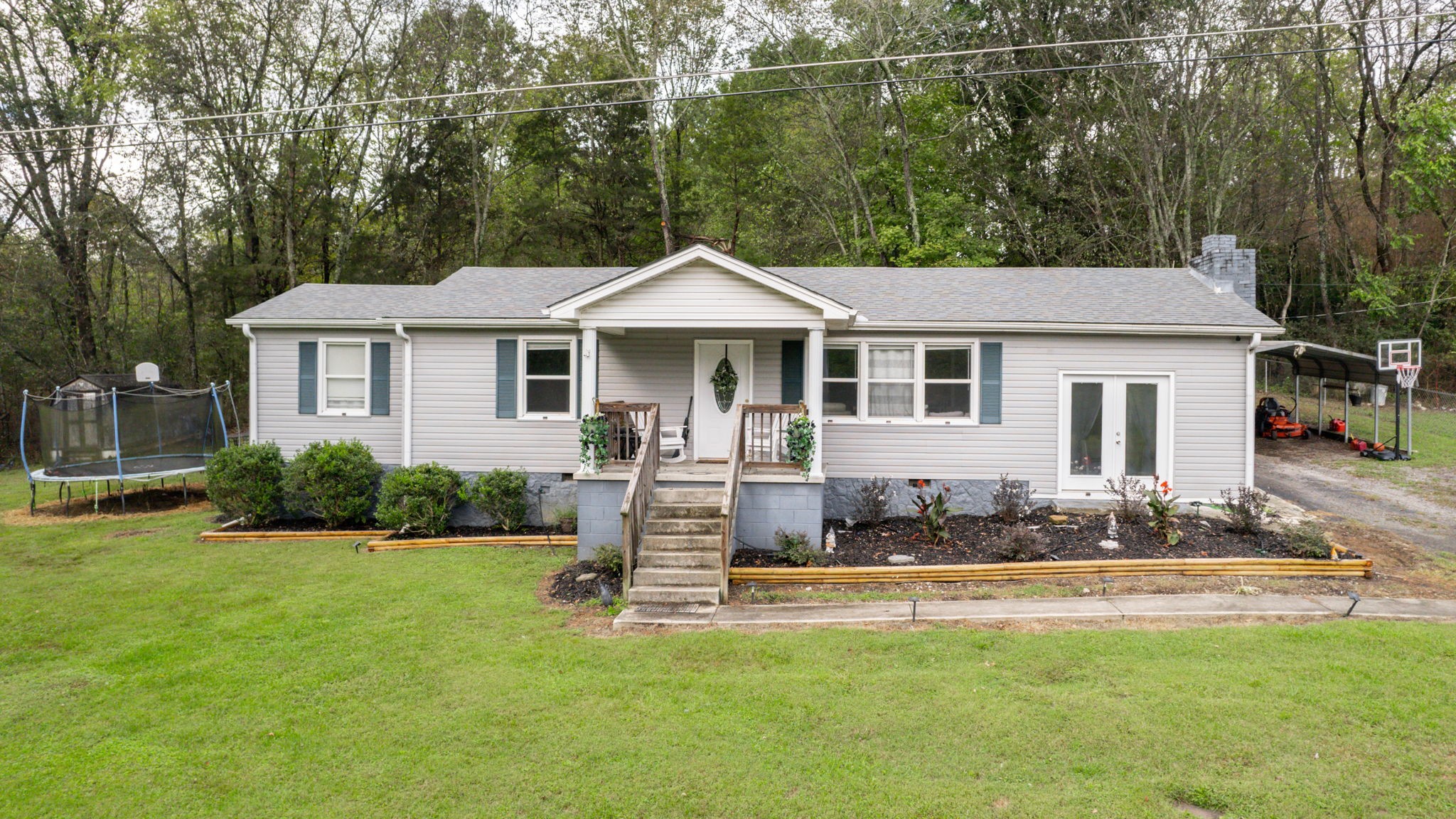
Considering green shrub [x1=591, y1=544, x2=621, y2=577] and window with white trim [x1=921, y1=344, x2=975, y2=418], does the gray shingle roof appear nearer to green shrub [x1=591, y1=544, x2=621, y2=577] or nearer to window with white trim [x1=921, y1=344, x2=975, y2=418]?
window with white trim [x1=921, y1=344, x2=975, y2=418]

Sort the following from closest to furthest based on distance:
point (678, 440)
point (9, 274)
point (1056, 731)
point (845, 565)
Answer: point (1056, 731) → point (845, 565) → point (678, 440) → point (9, 274)

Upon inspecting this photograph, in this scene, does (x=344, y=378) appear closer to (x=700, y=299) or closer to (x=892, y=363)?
(x=700, y=299)

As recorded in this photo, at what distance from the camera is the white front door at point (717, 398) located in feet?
37.0

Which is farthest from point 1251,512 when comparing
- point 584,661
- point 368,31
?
point 368,31

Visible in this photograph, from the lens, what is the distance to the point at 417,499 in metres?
10.7

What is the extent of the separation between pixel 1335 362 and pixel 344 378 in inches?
810

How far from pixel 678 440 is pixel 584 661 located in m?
4.98

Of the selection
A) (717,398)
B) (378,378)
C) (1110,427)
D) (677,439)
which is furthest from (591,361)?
(1110,427)

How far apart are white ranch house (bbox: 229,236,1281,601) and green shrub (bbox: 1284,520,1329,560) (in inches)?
88.8

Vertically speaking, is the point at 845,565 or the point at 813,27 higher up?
the point at 813,27

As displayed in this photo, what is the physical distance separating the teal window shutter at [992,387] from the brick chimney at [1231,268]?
4328 mm

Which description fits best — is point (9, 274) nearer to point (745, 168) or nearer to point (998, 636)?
point (745, 168)

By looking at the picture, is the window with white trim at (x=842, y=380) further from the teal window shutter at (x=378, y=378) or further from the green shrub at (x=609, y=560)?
the teal window shutter at (x=378, y=378)

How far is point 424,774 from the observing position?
4336 millimetres
